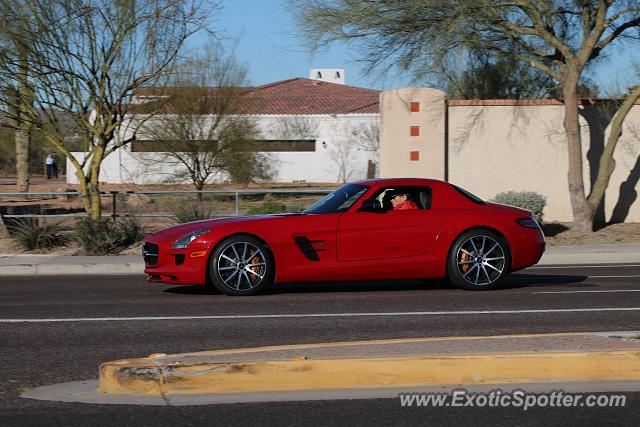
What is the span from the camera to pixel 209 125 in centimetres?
3519

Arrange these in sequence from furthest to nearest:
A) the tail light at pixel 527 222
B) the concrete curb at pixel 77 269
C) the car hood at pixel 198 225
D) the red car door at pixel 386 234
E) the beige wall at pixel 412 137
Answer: the beige wall at pixel 412 137 → the concrete curb at pixel 77 269 → the tail light at pixel 527 222 → the red car door at pixel 386 234 → the car hood at pixel 198 225

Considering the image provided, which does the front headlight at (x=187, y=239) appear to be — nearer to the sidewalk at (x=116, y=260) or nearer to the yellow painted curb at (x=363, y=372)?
the yellow painted curb at (x=363, y=372)

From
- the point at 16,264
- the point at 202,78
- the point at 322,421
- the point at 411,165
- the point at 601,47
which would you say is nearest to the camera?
the point at 322,421

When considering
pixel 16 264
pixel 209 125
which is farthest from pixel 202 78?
pixel 16 264

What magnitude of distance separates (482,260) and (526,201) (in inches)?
450

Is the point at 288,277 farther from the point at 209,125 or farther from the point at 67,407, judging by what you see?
the point at 209,125

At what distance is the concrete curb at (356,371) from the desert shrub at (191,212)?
14045mm

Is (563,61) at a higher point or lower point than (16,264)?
higher

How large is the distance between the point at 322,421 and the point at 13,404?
214 cm

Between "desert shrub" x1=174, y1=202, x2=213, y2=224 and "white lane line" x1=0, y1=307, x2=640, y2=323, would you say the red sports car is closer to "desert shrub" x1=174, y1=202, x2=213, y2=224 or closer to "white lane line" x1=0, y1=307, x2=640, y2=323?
"white lane line" x1=0, y1=307, x2=640, y2=323

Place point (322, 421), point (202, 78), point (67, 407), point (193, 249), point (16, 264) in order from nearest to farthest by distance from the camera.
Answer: point (322, 421) → point (67, 407) → point (193, 249) → point (16, 264) → point (202, 78)

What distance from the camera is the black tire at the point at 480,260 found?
12.3 meters

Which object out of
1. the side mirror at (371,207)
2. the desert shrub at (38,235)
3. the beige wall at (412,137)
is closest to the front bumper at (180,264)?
the side mirror at (371,207)

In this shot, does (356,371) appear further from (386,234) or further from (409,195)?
(409,195)
